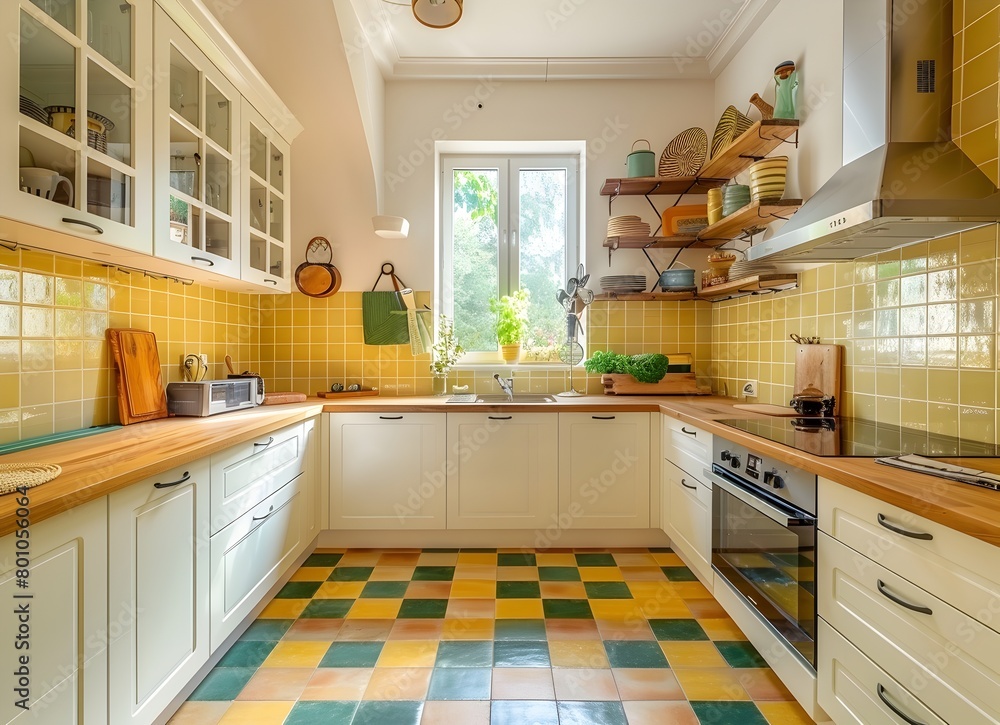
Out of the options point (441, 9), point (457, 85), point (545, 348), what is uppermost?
point (457, 85)

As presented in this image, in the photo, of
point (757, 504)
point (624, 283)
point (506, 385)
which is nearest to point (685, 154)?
point (624, 283)

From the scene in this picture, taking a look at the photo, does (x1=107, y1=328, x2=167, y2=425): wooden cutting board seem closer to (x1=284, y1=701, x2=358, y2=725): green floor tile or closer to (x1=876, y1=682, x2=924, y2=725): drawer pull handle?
(x1=284, y1=701, x2=358, y2=725): green floor tile

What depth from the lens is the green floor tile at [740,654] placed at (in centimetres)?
182

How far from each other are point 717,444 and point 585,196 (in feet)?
6.36

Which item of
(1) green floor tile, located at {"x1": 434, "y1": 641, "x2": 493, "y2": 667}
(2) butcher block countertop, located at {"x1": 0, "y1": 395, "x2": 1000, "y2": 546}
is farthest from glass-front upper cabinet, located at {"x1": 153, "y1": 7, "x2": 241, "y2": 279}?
(1) green floor tile, located at {"x1": 434, "y1": 641, "x2": 493, "y2": 667}

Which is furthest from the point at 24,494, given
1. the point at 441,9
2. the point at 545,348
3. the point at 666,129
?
the point at 666,129

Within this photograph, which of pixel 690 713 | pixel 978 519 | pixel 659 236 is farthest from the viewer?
pixel 659 236

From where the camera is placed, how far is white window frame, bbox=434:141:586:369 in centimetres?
348

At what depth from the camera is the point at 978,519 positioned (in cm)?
93

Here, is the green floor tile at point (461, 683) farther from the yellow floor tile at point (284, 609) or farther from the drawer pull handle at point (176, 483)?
the drawer pull handle at point (176, 483)

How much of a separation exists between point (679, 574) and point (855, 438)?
1.21 metres

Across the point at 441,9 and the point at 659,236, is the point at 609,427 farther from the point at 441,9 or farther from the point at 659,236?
the point at 441,9

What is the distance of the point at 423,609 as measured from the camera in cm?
221

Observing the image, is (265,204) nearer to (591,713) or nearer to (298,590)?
(298,590)
